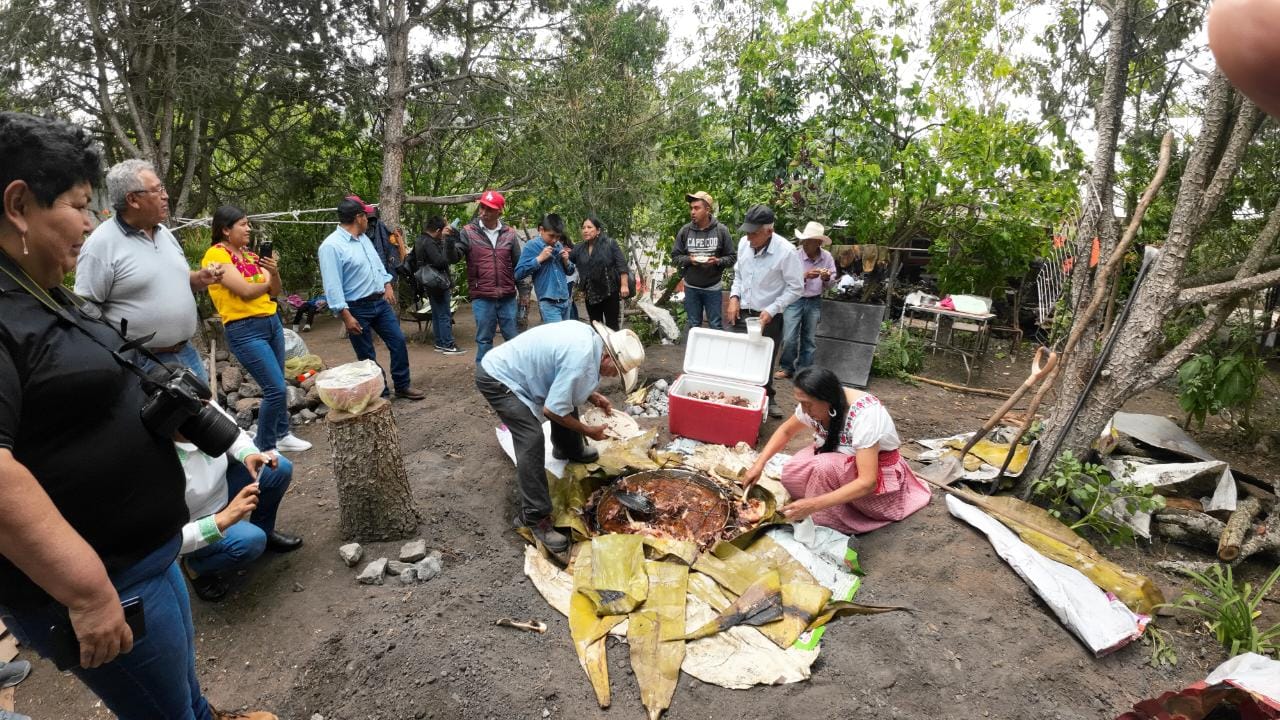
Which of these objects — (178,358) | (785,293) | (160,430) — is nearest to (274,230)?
(178,358)

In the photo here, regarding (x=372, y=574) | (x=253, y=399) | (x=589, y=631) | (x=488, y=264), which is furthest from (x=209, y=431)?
(x=488, y=264)

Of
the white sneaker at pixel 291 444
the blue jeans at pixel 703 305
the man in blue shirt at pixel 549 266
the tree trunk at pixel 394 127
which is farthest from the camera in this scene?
the tree trunk at pixel 394 127

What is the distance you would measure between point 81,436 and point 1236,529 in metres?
5.16

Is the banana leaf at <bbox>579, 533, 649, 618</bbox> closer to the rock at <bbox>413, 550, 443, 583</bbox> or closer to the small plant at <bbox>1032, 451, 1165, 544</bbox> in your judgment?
the rock at <bbox>413, 550, 443, 583</bbox>

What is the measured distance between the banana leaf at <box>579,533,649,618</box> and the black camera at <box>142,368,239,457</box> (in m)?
1.78

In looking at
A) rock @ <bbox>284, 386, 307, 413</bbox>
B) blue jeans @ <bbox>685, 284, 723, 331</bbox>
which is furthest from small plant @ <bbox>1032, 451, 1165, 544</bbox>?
rock @ <bbox>284, 386, 307, 413</bbox>

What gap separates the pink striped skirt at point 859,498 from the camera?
3307 mm

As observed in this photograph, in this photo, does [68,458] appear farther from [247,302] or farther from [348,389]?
[247,302]

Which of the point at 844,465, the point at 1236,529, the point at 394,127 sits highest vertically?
the point at 394,127

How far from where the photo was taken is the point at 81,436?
1.27m

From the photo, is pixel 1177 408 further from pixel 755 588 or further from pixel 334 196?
pixel 334 196

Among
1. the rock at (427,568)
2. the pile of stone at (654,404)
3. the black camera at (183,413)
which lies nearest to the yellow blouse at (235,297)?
the rock at (427,568)

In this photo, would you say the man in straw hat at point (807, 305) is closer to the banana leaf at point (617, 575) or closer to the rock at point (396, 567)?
the banana leaf at point (617, 575)

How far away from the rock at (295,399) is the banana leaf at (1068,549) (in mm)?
5218
